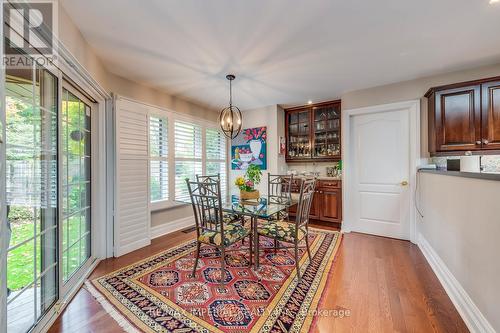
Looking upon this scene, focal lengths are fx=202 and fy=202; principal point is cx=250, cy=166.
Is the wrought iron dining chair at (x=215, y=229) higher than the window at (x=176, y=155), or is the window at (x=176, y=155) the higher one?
the window at (x=176, y=155)

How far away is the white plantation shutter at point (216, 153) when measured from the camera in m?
4.48

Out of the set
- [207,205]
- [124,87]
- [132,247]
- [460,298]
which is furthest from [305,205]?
[124,87]

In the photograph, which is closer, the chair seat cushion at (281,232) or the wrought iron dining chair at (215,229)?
the wrought iron dining chair at (215,229)

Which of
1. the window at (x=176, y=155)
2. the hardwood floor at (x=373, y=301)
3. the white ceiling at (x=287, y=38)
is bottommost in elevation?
the hardwood floor at (x=373, y=301)

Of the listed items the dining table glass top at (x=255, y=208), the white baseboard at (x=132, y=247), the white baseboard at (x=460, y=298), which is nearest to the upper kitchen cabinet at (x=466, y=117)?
the white baseboard at (x=460, y=298)

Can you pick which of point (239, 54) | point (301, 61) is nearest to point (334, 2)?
point (301, 61)

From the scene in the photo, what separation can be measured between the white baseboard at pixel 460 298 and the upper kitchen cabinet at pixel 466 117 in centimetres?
139

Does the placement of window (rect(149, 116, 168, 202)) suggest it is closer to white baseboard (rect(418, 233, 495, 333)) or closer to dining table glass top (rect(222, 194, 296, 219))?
dining table glass top (rect(222, 194, 296, 219))

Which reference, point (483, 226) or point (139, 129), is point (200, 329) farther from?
point (139, 129)

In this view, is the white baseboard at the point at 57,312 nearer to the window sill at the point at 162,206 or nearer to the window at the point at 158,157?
the window sill at the point at 162,206

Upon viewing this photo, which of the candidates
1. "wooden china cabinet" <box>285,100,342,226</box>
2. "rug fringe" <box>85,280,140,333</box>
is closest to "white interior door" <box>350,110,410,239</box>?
"wooden china cabinet" <box>285,100,342,226</box>

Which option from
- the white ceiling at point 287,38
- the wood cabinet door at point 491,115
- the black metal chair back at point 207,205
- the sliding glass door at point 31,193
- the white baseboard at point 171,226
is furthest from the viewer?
the white baseboard at point 171,226

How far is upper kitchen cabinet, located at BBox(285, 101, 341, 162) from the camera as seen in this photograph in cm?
414

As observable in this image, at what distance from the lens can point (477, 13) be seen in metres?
Answer: 1.73
